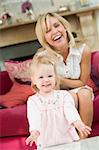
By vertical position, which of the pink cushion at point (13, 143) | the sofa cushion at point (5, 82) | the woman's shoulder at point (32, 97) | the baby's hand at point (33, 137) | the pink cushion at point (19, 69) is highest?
the pink cushion at point (19, 69)

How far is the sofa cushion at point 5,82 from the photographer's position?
1432 mm

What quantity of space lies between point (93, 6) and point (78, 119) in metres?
0.55

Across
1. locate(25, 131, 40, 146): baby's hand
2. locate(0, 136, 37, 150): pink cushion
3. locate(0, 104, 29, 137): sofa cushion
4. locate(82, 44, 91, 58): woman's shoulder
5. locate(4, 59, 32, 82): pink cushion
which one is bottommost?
locate(0, 136, 37, 150): pink cushion

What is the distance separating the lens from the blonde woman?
4.49ft

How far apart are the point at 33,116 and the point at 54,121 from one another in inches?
4.0

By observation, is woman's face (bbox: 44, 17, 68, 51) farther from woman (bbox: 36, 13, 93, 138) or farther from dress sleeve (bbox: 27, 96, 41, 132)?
dress sleeve (bbox: 27, 96, 41, 132)

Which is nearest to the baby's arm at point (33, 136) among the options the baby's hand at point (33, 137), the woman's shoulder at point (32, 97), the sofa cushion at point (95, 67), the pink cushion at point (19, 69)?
the baby's hand at point (33, 137)

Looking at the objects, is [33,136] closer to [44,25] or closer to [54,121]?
[54,121]

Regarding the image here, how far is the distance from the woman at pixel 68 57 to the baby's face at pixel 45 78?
0.17 feet

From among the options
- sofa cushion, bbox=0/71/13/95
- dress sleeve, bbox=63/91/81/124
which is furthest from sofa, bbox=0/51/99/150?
dress sleeve, bbox=63/91/81/124

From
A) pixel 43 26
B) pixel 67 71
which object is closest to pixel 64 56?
pixel 67 71

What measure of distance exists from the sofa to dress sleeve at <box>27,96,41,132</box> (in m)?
0.02

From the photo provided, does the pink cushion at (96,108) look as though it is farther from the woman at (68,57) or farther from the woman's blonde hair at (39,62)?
the woman's blonde hair at (39,62)

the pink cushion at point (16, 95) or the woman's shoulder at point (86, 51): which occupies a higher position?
the woman's shoulder at point (86, 51)
